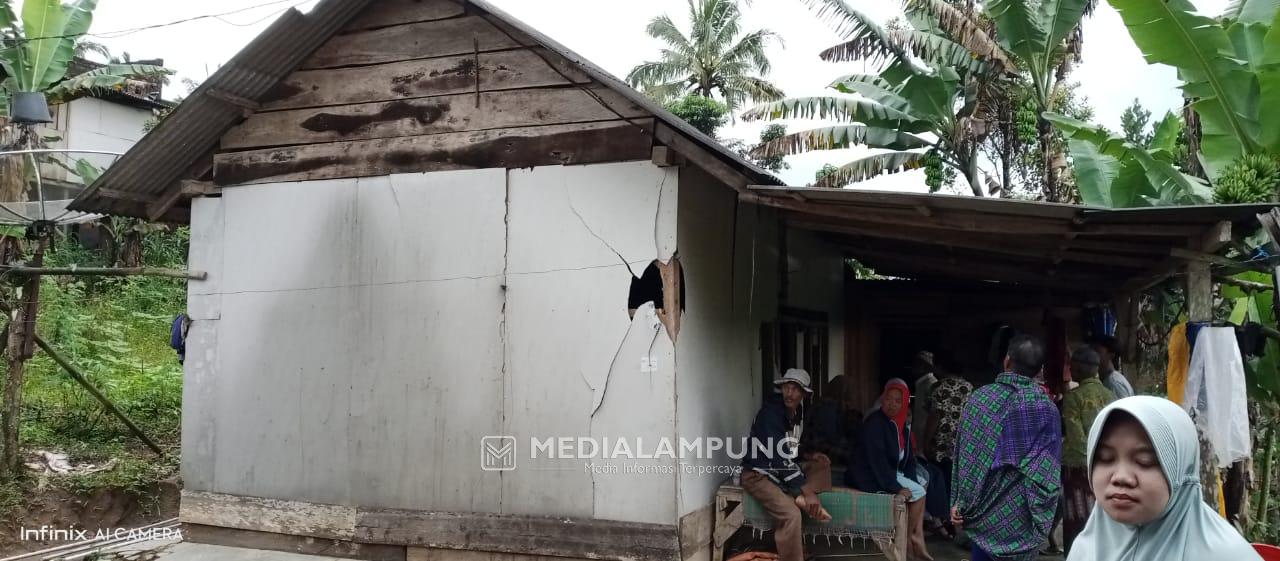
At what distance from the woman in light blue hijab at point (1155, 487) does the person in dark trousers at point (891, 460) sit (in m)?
3.97

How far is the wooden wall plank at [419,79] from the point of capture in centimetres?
629

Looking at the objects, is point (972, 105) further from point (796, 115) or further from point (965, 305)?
point (965, 305)

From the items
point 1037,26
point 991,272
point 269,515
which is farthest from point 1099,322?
point 269,515

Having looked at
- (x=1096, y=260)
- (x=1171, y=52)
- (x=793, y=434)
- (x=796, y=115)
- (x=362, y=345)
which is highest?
(x=796, y=115)

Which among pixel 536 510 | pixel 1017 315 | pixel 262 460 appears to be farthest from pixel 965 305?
pixel 262 460

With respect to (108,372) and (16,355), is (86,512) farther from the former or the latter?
(108,372)

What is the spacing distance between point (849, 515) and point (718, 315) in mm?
1648

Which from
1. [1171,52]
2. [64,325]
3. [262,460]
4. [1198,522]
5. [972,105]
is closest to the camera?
[1198,522]

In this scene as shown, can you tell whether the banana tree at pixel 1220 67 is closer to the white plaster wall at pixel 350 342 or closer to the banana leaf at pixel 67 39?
the white plaster wall at pixel 350 342


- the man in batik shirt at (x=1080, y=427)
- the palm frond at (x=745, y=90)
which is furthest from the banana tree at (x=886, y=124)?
the palm frond at (x=745, y=90)

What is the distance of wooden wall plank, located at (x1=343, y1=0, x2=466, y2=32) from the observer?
654cm

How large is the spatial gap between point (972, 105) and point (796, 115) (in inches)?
110

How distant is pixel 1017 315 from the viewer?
33.6ft

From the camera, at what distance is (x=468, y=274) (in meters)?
6.30
